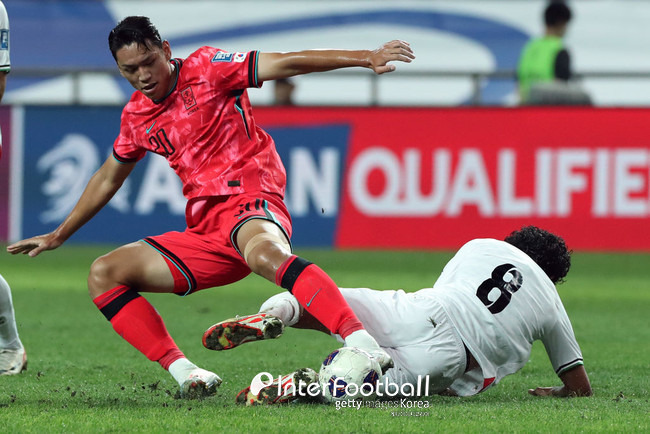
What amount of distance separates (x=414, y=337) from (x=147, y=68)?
1555mm

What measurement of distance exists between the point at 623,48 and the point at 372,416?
12.6m

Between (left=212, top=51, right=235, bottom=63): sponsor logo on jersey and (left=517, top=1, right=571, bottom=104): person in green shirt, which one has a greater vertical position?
(left=517, top=1, right=571, bottom=104): person in green shirt

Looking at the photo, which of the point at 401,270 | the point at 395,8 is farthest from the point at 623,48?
the point at 401,270

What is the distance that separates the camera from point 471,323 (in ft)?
13.9

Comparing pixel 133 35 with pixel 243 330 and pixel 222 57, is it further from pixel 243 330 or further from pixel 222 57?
pixel 243 330

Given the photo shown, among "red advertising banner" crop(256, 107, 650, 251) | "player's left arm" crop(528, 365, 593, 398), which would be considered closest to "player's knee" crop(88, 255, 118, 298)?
"player's left arm" crop(528, 365, 593, 398)

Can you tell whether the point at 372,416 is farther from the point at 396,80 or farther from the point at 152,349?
the point at 396,80

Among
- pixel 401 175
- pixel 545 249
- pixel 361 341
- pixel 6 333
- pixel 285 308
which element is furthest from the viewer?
pixel 401 175

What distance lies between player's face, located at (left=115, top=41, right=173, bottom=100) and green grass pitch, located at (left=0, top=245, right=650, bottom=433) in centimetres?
128

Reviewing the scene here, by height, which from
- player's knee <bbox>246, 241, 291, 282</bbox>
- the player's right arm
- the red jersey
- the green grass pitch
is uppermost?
the red jersey

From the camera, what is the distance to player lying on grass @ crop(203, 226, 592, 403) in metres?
4.20

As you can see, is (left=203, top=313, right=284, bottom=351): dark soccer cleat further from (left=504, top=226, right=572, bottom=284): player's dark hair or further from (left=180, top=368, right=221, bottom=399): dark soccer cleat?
(left=504, top=226, right=572, bottom=284): player's dark hair

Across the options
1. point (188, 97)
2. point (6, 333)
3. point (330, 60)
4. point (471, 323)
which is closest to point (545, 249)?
point (471, 323)

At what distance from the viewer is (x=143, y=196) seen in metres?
11.2
